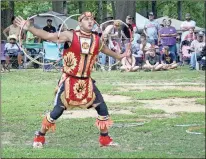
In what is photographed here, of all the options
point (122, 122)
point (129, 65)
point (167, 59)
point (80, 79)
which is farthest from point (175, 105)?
point (167, 59)

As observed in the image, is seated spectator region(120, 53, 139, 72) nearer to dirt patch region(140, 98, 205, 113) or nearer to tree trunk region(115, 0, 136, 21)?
tree trunk region(115, 0, 136, 21)

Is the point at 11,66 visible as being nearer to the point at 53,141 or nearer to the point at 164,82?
the point at 164,82

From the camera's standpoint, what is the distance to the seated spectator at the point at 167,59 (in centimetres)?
2185

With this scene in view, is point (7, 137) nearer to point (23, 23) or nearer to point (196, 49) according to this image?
point (23, 23)

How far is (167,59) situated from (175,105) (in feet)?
32.4

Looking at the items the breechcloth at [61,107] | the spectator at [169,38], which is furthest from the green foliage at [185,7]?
the breechcloth at [61,107]

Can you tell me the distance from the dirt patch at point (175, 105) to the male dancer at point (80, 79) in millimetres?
3196

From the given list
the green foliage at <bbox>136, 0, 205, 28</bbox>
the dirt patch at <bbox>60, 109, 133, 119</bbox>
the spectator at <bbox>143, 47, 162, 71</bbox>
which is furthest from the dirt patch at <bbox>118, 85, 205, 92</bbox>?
the green foliage at <bbox>136, 0, 205, 28</bbox>

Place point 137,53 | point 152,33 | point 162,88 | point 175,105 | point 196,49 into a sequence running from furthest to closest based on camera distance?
1. point 152,33
2. point 137,53
3. point 196,49
4. point 162,88
5. point 175,105

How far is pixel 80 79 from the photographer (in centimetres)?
862

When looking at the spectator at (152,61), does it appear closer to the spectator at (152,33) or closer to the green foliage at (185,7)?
the spectator at (152,33)

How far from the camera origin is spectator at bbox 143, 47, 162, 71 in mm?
21883

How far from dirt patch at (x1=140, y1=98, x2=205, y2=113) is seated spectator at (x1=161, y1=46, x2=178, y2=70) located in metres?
8.58

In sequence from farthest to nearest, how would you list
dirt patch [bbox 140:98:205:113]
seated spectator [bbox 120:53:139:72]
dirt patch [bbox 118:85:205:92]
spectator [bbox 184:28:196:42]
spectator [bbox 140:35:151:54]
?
1. spectator [bbox 184:28:196:42]
2. spectator [bbox 140:35:151:54]
3. seated spectator [bbox 120:53:139:72]
4. dirt patch [bbox 118:85:205:92]
5. dirt patch [bbox 140:98:205:113]
